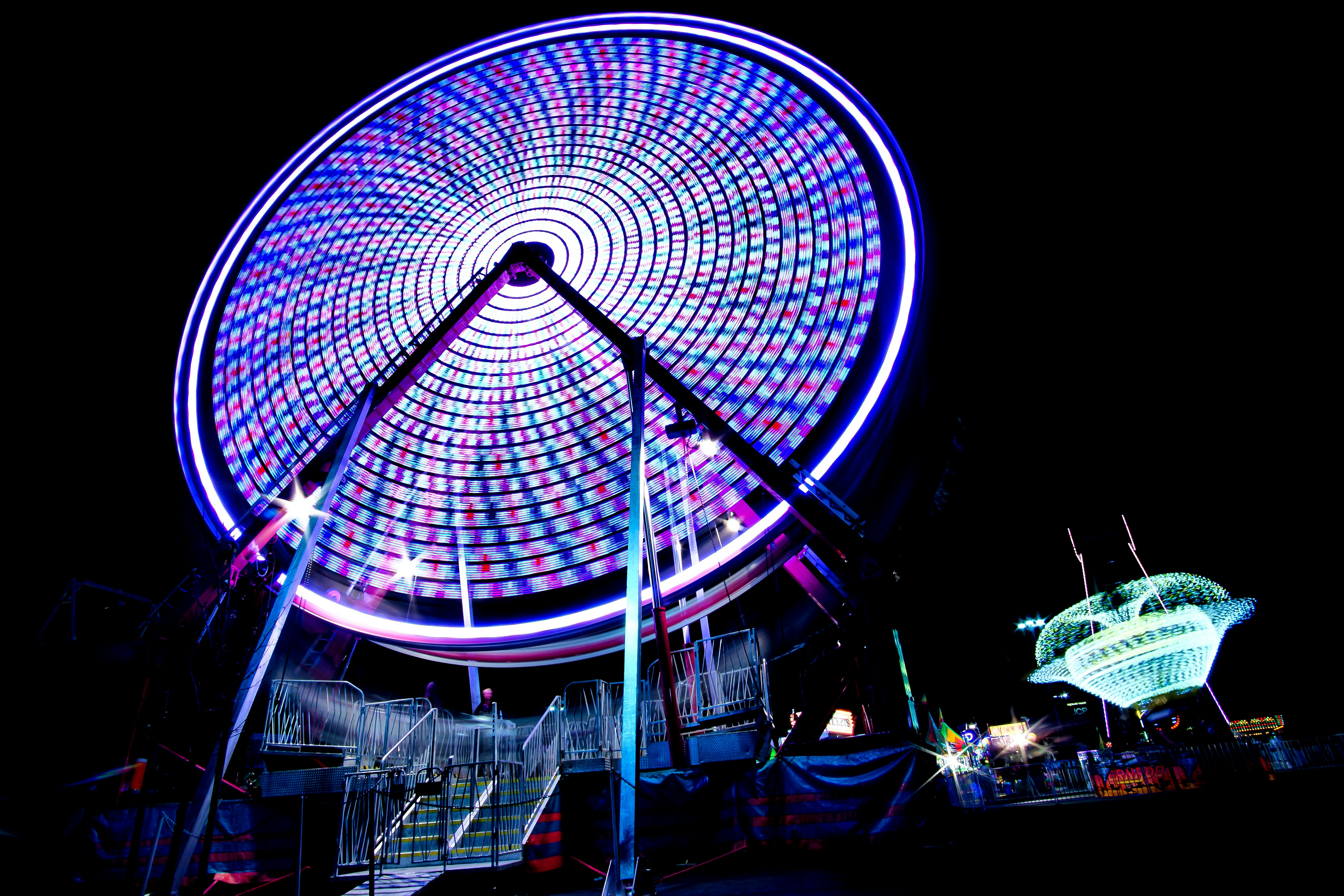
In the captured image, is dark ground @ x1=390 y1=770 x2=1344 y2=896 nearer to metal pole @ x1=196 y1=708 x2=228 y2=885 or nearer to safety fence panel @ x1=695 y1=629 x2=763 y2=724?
metal pole @ x1=196 y1=708 x2=228 y2=885

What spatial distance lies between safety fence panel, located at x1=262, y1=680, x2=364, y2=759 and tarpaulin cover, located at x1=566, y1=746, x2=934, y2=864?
14.8 ft

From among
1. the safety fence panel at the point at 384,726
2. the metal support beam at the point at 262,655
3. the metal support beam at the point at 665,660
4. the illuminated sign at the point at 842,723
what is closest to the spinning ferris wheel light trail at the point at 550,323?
the metal support beam at the point at 262,655

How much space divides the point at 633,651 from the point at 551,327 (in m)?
15.7

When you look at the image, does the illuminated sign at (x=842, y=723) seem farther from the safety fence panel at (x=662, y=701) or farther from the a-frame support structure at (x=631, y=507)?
the safety fence panel at (x=662, y=701)

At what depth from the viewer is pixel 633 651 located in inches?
302

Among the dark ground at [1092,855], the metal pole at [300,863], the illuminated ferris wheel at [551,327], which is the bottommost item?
the dark ground at [1092,855]

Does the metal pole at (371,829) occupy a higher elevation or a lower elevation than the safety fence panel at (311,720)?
lower

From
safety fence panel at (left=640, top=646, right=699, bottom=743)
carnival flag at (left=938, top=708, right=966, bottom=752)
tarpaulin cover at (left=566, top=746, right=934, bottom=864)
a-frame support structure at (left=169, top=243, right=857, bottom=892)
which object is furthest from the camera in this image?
carnival flag at (left=938, top=708, right=966, bottom=752)

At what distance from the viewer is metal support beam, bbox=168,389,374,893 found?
29.8 feet

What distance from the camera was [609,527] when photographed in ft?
65.3

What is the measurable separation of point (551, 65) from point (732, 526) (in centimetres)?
1427

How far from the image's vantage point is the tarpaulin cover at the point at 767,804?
952 centimetres

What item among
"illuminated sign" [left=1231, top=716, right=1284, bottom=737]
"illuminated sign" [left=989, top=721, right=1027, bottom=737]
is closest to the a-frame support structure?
"illuminated sign" [left=989, top=721, right=1027, bottom=737]

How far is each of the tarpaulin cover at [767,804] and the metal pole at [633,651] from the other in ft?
3.31
